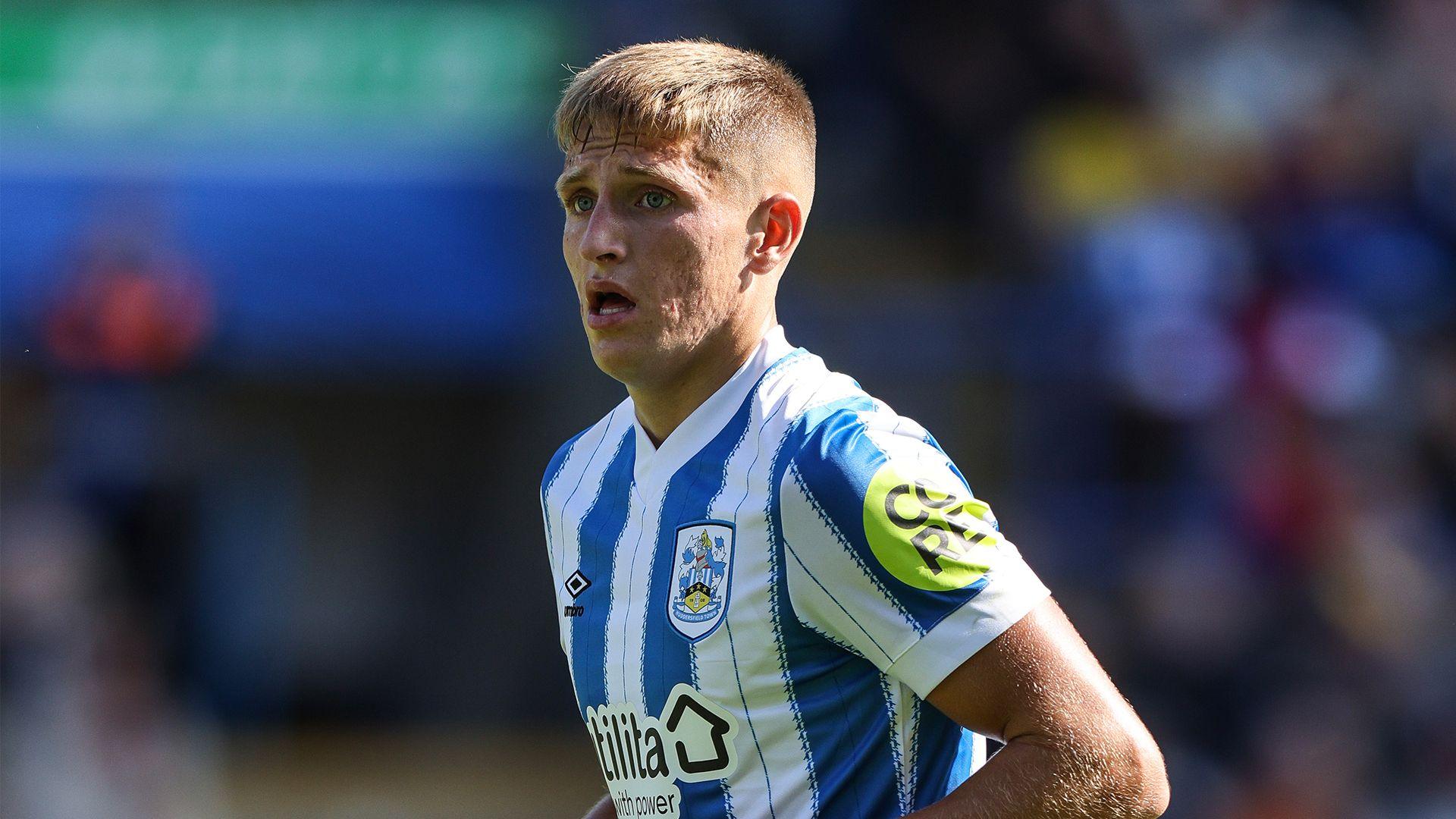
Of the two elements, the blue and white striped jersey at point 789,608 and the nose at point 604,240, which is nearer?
the blue and white striped jersey at point 789,608

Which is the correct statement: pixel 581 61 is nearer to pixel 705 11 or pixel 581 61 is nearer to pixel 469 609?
pixel 705 11

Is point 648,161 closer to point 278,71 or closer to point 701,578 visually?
point 701,578

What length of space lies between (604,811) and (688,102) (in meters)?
1.42

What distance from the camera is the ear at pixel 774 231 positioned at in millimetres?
3164

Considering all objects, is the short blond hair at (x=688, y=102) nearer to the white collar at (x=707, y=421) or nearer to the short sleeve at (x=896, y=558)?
the white collar at (x=707, y=421)

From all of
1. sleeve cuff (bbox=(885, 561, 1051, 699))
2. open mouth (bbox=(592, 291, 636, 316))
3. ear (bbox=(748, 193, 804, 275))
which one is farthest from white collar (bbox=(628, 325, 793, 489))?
sleeve cuff (bbox=(885, 561, 1051, 699))

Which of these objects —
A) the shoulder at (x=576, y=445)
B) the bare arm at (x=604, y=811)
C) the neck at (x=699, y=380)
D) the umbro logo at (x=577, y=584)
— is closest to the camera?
the neck at (x=699, y=380)

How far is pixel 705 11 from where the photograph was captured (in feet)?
36.8

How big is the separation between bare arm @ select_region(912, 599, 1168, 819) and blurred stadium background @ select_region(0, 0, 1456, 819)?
5983 mm

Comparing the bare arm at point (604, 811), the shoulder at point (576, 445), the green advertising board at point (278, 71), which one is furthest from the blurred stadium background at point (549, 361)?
the shoulder at point (576, 445)

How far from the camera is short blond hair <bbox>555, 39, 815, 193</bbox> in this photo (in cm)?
303

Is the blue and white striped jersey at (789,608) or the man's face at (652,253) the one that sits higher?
the man's face at (652,253)

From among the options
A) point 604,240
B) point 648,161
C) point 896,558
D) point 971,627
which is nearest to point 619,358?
point 604,240

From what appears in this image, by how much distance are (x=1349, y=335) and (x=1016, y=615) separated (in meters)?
7.54
